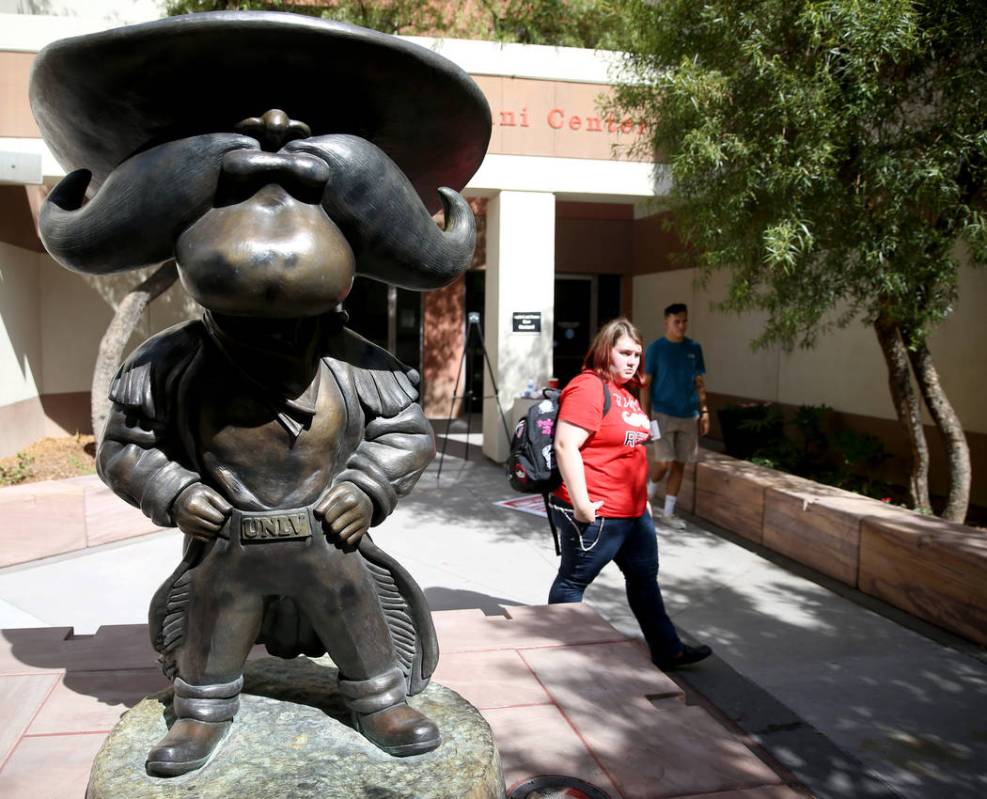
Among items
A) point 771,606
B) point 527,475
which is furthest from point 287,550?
point 771,606

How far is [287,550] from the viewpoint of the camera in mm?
2062

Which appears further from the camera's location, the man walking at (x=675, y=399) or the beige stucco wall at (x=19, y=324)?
the beige stucco wall at (x=19, y=324)

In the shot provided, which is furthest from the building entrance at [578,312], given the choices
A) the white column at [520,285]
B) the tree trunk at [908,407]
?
the tree trunk at [908,407]

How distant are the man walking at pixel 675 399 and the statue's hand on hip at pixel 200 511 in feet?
15.8

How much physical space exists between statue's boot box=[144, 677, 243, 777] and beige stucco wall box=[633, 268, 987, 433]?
7120mm

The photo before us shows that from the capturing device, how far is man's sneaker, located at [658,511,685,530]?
652 cm

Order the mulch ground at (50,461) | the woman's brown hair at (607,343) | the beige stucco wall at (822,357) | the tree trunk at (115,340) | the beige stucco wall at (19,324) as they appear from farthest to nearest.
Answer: the beige stucco wall at (19,324) < the tree trunk at (115,340) < the beige stucco wall at (822,357) < the mulch ground at (50,461) < the woman's brown hair at (607,343)

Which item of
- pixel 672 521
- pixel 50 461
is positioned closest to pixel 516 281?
pixel 672 521

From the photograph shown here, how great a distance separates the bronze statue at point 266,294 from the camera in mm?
1775

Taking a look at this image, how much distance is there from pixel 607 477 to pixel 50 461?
638 cm

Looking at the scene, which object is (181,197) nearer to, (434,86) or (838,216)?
(434,86)

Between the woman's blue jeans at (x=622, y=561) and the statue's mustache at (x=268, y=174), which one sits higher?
the statue's mustache at (x=268, y=174)

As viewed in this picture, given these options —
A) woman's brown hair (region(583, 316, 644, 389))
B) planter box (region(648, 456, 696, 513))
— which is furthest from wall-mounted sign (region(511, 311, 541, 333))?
woman's brown hair (region(583, 316, 644, 389))

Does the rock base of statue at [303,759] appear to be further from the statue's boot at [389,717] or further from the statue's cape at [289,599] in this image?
the statue's cape at [289,599]
